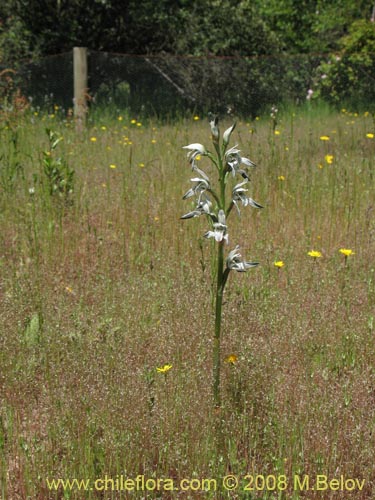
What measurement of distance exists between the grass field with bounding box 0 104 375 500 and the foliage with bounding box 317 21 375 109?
630 centimetres

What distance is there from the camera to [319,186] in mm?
5586

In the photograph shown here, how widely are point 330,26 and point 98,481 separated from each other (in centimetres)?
1697

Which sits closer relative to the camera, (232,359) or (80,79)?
(232,359)

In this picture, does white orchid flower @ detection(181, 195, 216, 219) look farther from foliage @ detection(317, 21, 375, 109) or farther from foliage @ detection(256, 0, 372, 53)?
foliage @ detection(256, 0, 372, 53)

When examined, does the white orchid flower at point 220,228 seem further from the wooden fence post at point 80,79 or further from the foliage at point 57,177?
the wooden fence post at point 80,79

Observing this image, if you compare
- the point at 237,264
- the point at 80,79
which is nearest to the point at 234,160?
the point at 237,264

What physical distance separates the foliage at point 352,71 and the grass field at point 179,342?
6.30m

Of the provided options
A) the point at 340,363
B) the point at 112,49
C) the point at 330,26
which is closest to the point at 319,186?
the point at 340,363

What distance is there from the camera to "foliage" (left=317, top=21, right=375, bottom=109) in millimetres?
11438

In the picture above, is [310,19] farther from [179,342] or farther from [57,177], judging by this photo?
[179,342]

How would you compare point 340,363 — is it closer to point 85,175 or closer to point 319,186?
point 319,186

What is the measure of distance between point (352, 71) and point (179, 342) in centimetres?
1001

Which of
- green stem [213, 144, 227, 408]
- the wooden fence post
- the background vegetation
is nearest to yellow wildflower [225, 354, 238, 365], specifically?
green stem [213, 144, 227, 408]

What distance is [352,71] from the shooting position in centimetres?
1184
